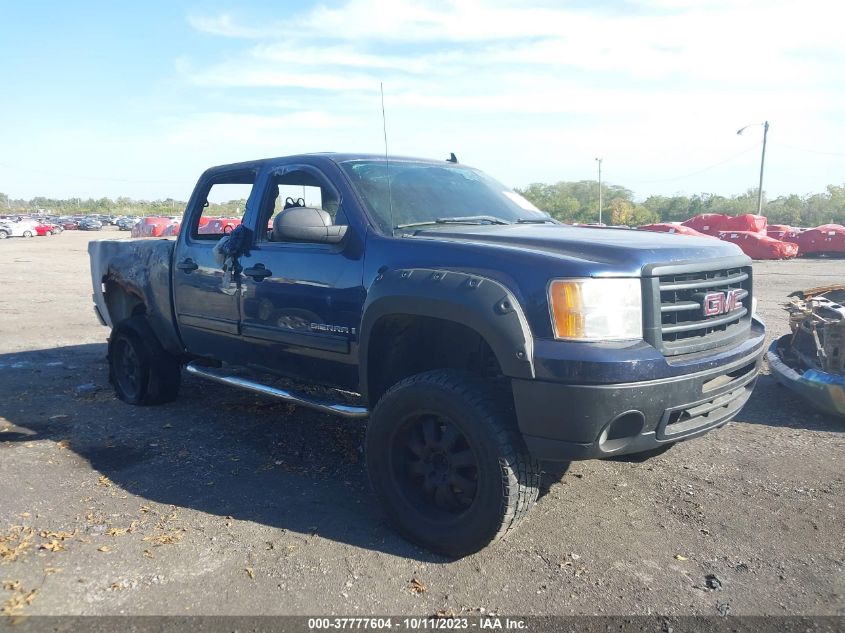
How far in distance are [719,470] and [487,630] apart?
2.33m

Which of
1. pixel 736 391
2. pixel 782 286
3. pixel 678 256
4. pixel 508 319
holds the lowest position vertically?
pixel 782 286

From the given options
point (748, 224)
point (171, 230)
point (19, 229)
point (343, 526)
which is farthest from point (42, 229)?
point (343, 526)

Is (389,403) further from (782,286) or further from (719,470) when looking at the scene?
(782,286)

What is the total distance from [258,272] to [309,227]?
0.72 meters

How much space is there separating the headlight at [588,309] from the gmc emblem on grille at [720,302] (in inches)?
21.6

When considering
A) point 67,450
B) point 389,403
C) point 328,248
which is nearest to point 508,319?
point 389,403

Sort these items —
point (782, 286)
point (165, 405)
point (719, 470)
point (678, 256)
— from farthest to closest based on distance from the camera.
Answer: point (782, 286) → point (165, 405) → point (719, 470) → point (678, 256)

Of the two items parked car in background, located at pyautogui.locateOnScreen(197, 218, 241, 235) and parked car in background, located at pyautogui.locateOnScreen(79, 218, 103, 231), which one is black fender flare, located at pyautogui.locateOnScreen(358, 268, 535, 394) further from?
parked car in background, located at pyautogui.locateOnScreen(79, 218, 103, 231)

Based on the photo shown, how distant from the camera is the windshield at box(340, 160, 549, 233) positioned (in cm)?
412

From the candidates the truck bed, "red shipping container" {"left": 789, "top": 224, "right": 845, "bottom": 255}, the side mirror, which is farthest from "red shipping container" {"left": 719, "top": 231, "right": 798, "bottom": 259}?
the side mirror

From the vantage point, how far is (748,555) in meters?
3.39

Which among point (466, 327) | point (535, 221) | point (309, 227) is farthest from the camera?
point (535, 221)

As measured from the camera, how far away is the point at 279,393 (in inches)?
170

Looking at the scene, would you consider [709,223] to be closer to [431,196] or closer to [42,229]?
[431,196]
